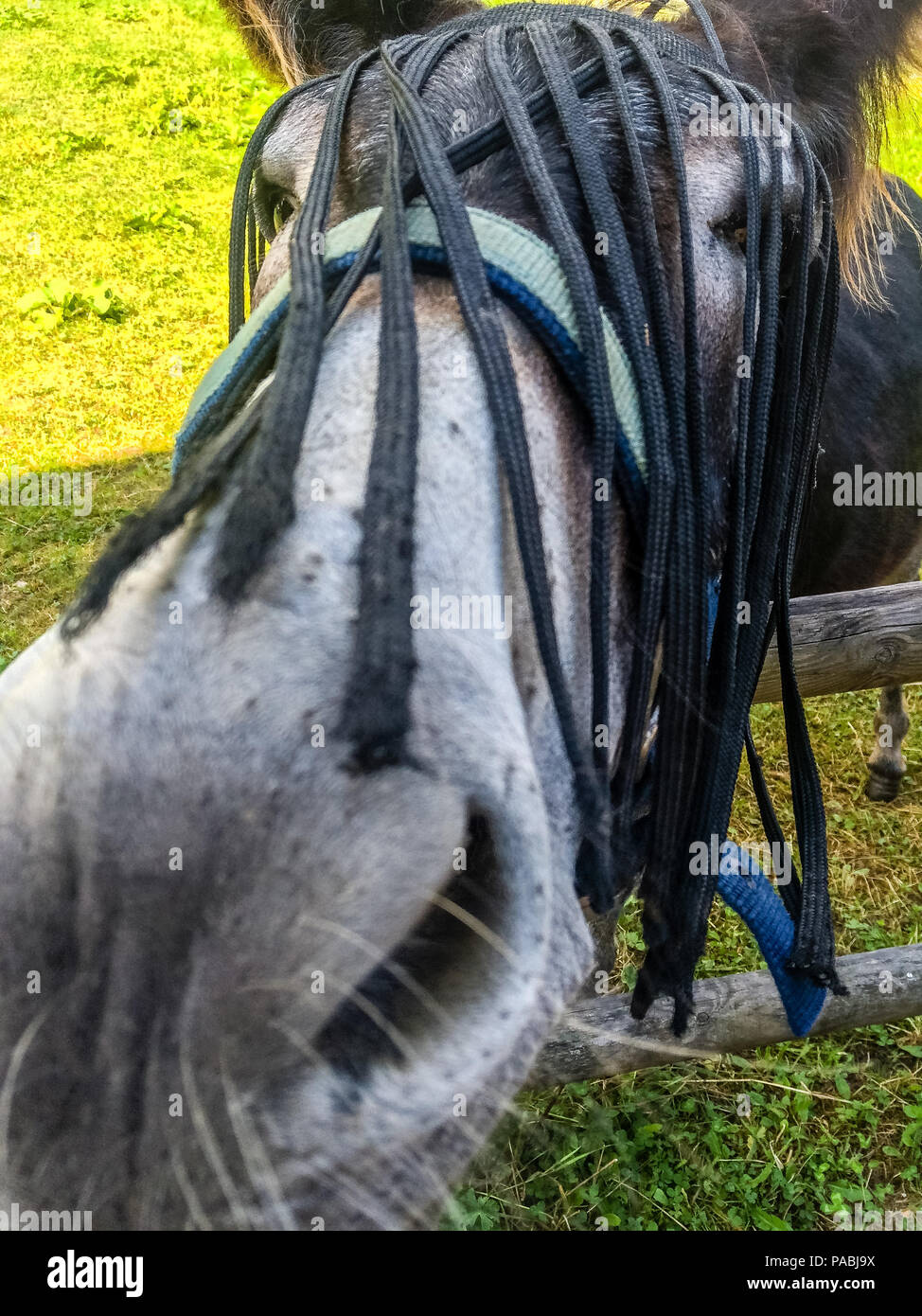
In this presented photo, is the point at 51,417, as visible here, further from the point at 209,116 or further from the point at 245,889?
the point at 245,889

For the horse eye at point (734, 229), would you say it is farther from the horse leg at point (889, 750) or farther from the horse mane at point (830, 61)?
the horse leg at point (889, 750)

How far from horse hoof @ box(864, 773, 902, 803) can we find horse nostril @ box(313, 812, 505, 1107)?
3607 mm

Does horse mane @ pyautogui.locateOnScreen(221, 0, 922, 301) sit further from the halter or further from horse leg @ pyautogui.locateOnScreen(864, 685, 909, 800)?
horse leg @ pyautogui.locateOnScreen(864, 685, 909, 800)

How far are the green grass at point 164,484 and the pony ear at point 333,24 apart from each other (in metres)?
0.95

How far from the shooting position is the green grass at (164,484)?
8.42 feet

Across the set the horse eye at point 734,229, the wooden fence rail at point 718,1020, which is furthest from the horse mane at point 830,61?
the wooden fence rail at point 718,1020

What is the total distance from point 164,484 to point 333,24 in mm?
3798

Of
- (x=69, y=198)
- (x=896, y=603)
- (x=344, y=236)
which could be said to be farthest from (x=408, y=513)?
(x=69, y=198)

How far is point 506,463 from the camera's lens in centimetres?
98

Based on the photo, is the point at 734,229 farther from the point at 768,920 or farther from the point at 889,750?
the point at 889,750

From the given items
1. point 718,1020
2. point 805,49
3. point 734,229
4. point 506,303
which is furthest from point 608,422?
point 718,1020

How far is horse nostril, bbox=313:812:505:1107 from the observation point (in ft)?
2.60

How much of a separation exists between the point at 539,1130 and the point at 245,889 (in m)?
2.14

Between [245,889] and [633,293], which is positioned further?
[633,293]
